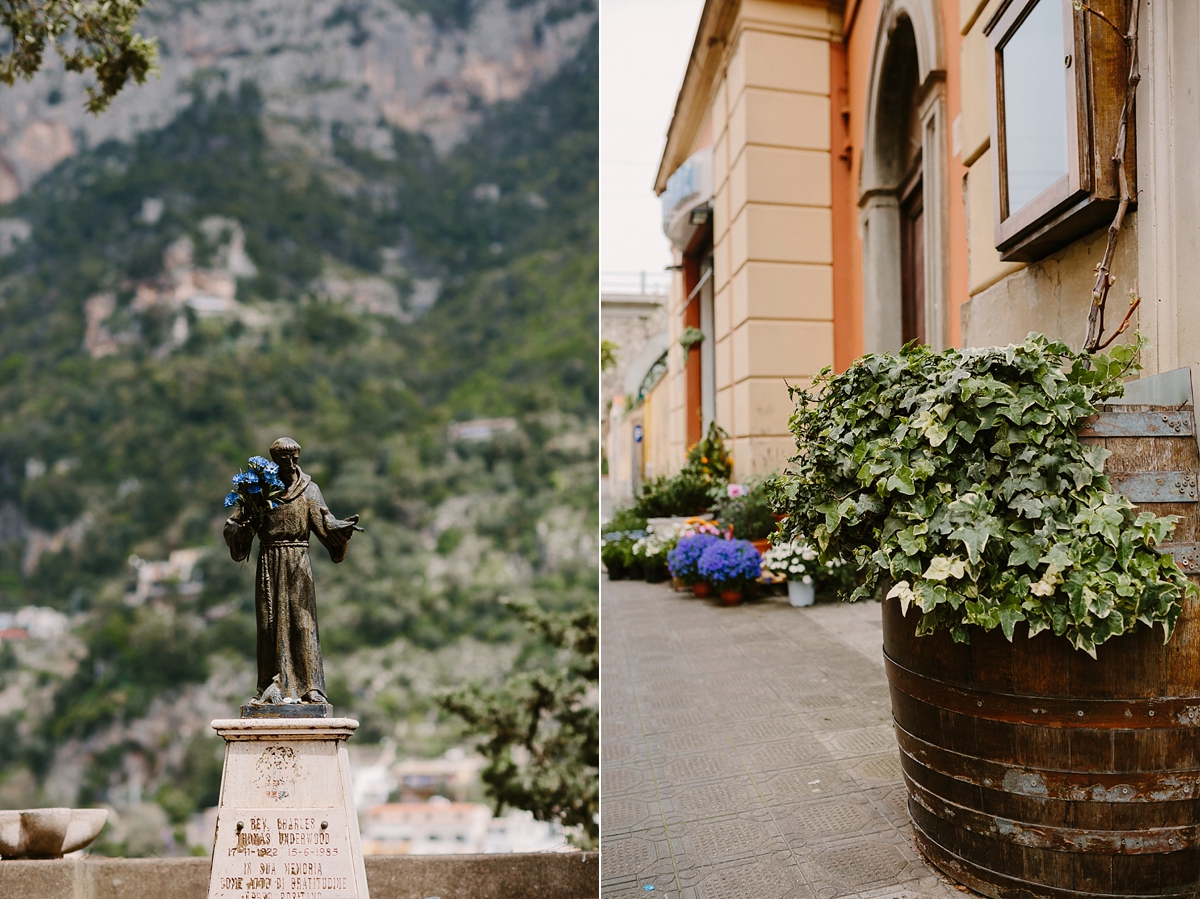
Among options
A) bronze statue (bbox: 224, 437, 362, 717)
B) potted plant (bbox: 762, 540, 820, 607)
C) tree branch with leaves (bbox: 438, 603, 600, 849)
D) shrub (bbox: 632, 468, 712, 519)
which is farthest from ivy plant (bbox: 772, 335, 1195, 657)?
shrub (bbox: 632, 468, 712, 519)

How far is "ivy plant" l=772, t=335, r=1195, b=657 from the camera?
69.6 inches

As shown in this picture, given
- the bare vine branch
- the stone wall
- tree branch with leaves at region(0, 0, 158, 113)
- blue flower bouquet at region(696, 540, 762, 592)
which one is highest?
tree branch with leaves at region(0, 0, 158, 113)

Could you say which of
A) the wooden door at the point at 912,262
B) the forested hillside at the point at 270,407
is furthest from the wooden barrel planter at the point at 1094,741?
the forested hillside at the point at 270,407

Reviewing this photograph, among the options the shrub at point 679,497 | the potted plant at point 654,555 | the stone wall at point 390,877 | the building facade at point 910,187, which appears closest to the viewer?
the building facade at point 910,187

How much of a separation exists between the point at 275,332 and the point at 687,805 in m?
56.5

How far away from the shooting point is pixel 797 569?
20.5 feet

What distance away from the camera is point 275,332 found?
175 feet

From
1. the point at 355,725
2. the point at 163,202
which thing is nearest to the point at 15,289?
the point at 163,202

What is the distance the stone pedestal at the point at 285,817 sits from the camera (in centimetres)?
246

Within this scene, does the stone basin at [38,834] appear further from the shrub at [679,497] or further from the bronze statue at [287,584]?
the shrub at [679,497]

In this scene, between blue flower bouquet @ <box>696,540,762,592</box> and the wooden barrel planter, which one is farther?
blue flower bouquet @ <box>696,540,762,592</box>

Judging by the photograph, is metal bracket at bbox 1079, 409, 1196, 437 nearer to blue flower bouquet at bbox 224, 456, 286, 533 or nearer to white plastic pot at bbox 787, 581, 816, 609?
blue flower bouquet at bbox 224, 456, 286, 533

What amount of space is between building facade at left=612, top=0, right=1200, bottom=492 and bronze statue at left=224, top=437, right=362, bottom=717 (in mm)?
1859

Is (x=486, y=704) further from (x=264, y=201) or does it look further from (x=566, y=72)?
(x=566, y=72)
